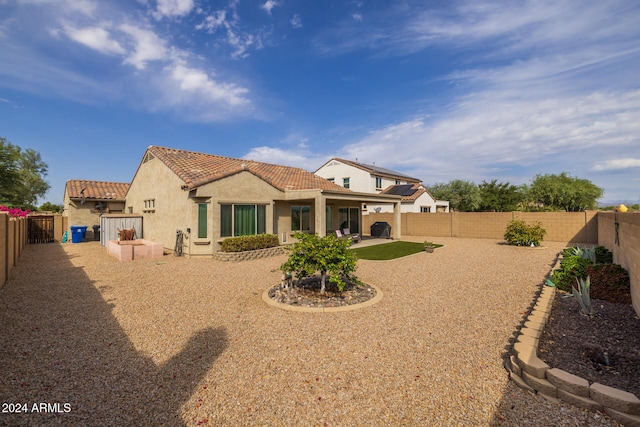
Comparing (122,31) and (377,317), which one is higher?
(122,31)

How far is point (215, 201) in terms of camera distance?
13.7 meters

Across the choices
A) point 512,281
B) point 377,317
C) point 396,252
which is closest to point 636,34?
point 512,281

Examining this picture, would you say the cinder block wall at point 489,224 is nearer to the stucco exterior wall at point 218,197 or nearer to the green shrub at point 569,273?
the green shrub at point 569,273

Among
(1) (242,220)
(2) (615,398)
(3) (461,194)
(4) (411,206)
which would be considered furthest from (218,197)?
(3) (461,194)

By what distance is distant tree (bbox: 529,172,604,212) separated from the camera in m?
39.2

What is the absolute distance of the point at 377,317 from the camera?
6.27m

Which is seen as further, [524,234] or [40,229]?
[40,229]

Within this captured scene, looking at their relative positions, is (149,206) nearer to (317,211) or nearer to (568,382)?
(317,211)

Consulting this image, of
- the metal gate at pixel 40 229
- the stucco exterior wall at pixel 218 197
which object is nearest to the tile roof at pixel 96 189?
the metal gate at pixel 40 229

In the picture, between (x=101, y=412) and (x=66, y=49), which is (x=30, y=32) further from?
(x=101, y=412)

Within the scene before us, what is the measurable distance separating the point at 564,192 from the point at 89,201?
53368 millimetres

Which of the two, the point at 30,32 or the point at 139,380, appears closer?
the point at 139,380

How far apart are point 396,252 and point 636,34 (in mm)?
11979

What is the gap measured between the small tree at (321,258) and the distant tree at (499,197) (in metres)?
38.0
